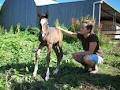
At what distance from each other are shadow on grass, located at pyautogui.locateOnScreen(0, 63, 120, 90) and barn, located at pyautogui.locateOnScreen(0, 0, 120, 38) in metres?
11.7

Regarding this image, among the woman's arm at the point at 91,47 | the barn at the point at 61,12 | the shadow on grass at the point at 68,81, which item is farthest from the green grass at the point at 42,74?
the barn at the point at 61,12

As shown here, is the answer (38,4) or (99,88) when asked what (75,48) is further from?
(38,4)

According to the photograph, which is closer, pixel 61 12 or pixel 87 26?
pixel 87 26

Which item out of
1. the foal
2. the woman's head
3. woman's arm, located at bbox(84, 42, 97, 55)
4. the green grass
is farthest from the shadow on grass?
the woman's head

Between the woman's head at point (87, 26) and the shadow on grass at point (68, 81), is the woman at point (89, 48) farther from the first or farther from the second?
the shadow on grass at point (68, 81)

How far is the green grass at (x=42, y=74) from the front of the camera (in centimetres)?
752

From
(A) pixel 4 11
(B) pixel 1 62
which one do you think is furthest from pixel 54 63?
(A) pixel 4 11

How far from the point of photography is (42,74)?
8664 millimetres

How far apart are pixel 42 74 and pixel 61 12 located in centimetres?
1954

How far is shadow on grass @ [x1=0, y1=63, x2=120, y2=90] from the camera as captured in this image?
742 centimetres

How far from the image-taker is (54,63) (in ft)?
35.0

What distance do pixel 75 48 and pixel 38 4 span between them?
1694 cm

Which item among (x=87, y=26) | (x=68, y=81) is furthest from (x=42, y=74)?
(x=87, y=26)

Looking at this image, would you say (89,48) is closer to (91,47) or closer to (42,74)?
(91,47)
